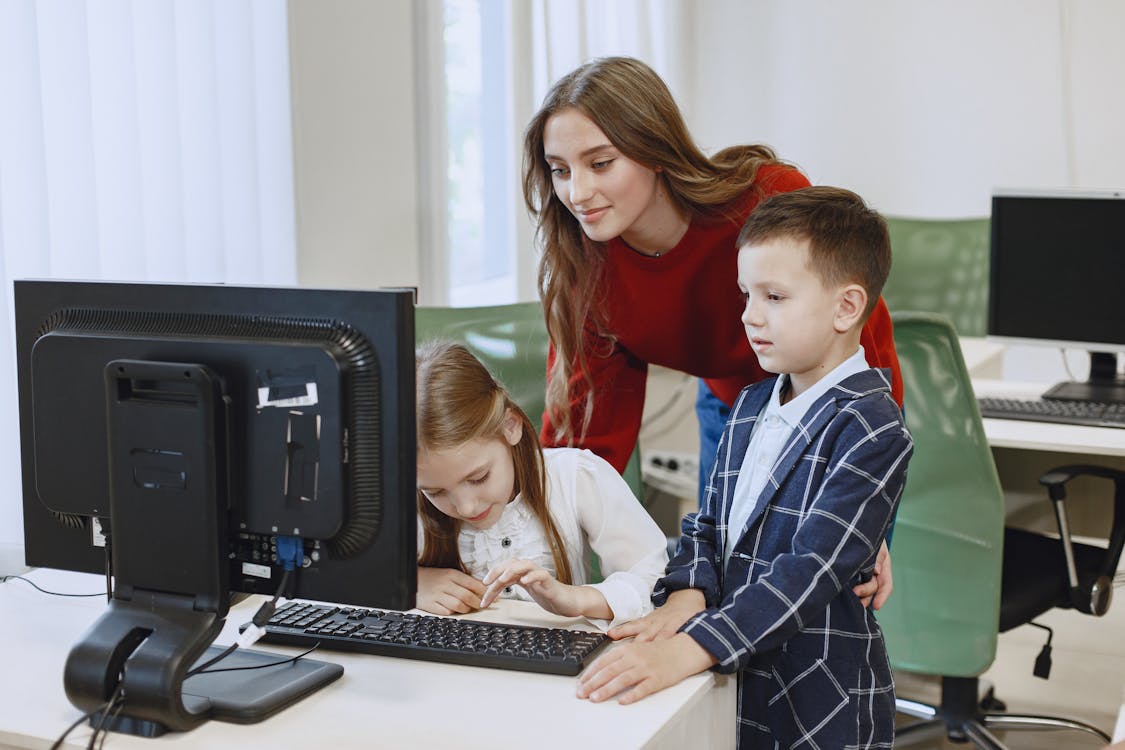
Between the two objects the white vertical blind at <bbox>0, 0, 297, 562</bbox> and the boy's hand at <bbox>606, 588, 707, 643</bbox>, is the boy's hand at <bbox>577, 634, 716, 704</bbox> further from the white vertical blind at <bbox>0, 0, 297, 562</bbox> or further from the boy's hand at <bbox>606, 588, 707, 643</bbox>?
the white vertical blind at <bbox>0, 0, 297, 562</bbox>

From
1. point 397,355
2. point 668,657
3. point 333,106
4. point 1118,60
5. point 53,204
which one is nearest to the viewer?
point 397,355

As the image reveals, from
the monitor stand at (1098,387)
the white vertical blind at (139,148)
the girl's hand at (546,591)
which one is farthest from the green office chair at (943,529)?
the white vertical blind at (139,148)

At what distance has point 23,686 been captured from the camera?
48.8 inches

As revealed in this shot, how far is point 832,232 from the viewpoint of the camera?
141cm

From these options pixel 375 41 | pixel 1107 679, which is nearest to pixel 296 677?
pixel 375 41

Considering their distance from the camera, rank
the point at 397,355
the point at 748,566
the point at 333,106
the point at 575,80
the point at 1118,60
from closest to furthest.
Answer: the point at 397,355, the point at 748,566, the point at 575,80, the point at 333,106, the point at 1118,60

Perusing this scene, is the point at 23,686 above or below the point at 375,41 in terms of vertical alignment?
below

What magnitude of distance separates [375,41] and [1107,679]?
7.55 ft

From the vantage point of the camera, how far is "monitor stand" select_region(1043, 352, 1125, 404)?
2773 mm

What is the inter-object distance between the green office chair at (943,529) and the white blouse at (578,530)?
66 centimetres

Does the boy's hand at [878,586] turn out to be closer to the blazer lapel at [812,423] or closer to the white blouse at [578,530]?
the blazer lapel at [812,423]

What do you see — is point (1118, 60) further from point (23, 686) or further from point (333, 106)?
point (23, 686)

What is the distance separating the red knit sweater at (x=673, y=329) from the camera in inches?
68.2

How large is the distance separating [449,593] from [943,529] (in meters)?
1.06
